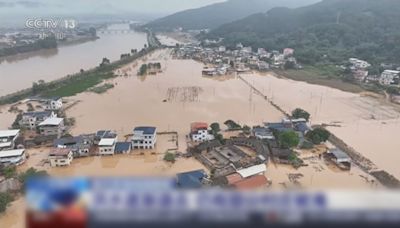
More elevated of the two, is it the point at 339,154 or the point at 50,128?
the point at 50,128

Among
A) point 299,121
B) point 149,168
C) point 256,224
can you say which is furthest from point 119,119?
point 256,224

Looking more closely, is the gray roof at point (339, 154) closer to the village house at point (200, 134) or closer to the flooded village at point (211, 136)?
the flooded village at point (211, 136)

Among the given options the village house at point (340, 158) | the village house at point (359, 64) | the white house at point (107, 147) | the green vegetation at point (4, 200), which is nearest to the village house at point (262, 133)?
the village house at point (340, 158)

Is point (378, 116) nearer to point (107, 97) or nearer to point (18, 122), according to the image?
point (107, 97)

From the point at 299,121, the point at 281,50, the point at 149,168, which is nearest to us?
the point at 149,168

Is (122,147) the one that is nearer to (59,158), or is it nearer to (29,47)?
(59,158)

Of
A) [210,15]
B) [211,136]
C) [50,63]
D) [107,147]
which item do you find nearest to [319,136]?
[211,136]
